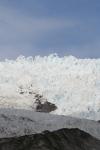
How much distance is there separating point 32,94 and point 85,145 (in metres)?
27.8

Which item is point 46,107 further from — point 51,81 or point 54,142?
point 54,142

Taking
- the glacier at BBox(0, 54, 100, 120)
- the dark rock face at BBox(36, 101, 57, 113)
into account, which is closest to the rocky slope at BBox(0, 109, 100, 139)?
the glacier at BBox(0, 54, 100, 120)

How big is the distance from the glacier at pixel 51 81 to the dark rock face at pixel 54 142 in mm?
18771

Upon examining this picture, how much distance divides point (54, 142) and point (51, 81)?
84.0ft

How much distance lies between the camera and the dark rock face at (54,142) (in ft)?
46.3

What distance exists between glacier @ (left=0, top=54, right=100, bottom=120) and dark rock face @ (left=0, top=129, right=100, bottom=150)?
18.8 metres

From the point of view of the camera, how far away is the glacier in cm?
3716

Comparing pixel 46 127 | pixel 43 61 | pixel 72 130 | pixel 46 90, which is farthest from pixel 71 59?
pixel 72 130

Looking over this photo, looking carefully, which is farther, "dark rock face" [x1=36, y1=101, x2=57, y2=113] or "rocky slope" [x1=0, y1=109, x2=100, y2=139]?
"dark rock face" [x1=36, y1=101, x2=57, y2=113]

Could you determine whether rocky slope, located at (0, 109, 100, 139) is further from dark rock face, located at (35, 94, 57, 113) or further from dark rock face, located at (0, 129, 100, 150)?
dark rock face, located at (35, 94, 57, 113)

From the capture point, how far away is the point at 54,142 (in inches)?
575

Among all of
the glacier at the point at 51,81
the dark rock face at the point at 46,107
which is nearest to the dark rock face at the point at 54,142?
the glacier at the point at 51,81

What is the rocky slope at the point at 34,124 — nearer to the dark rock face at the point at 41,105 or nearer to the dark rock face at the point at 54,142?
the dark rock face at the point at 54,142

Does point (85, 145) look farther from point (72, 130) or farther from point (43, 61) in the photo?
point (43, 61)
